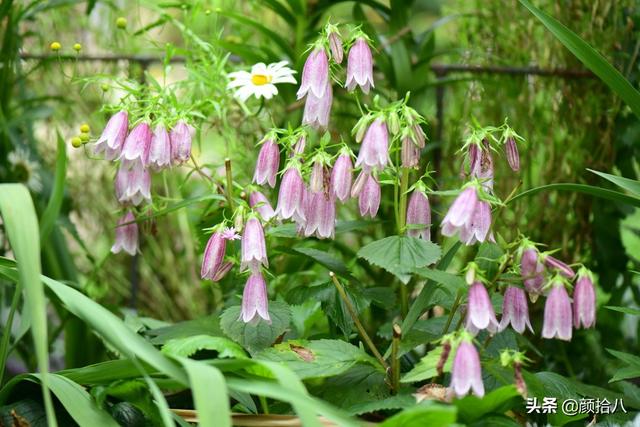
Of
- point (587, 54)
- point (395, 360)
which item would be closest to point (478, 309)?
point (395, 360)

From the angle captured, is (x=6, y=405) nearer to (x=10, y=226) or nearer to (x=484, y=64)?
(x=10, y=226)

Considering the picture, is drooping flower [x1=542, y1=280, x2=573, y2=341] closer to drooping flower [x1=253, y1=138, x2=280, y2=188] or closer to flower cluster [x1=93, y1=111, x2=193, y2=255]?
drooping flower [x1=253, y1=138, x2=280, y2=188]

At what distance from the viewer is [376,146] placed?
42.3 inches

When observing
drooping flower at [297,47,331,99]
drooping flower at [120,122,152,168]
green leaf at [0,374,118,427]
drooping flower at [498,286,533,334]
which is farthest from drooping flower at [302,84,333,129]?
green leaf at [0,374,118,427]

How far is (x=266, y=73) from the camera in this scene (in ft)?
4.78

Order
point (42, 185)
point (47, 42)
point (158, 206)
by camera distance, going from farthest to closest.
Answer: point (47, 42), point (42, 185), point (158, 206)

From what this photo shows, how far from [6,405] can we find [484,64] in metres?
1.24

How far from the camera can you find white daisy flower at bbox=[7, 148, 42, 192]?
1.99 m

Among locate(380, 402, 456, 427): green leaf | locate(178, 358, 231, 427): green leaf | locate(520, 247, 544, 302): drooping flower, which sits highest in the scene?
locate(520, 247, 544, 302): drooping flower

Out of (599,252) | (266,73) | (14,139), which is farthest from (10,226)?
(599,252)

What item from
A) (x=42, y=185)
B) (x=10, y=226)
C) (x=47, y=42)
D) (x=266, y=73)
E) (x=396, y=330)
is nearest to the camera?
(x=10, y=226)

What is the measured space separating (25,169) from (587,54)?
128 cm

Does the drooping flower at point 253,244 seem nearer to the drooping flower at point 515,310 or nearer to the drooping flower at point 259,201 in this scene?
the drooping flower at point 259,201

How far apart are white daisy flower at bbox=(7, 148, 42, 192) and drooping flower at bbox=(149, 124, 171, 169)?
821 mm
